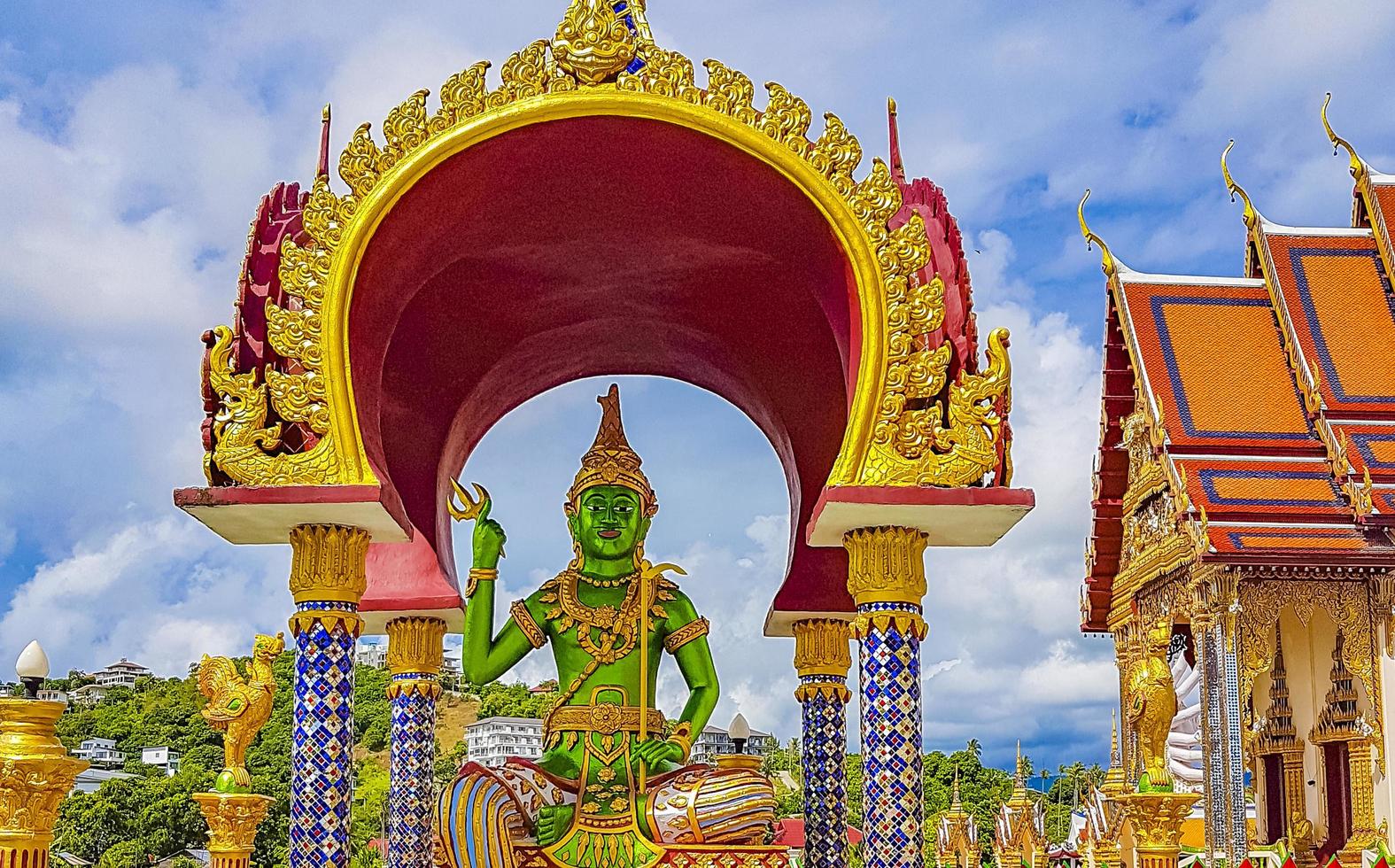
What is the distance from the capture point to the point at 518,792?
305 inches

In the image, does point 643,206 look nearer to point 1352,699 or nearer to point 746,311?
point 746,311

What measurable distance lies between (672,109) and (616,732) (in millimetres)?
3403

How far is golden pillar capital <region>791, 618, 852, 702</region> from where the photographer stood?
34.9 ft

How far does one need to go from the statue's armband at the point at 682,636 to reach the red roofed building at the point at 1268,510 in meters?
8.16

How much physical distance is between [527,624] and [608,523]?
75 centimetres

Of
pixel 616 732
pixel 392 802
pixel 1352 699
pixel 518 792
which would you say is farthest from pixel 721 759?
pixel 1352 699

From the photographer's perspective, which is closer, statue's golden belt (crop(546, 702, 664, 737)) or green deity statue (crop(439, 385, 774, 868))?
green deity statue (crop(439, 385, 774, 868))

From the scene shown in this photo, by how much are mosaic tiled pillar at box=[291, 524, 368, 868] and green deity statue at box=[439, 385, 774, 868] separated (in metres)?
0.67

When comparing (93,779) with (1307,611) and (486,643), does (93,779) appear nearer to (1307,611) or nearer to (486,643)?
(1307,611)

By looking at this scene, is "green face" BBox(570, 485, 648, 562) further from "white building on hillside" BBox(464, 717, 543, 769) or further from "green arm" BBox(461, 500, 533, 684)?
"white building on hillside" BBox(464, 717, 543, 769)

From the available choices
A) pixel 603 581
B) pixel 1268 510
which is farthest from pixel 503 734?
pixel 603 581

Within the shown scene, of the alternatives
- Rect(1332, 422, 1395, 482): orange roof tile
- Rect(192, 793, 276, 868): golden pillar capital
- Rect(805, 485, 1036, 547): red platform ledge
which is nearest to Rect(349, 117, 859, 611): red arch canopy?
Rect(805, 485, 1036, 547): red platform ledge

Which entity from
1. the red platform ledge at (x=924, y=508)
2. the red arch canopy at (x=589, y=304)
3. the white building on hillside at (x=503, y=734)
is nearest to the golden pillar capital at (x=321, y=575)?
the red arch canopy at (x=589, y=304)

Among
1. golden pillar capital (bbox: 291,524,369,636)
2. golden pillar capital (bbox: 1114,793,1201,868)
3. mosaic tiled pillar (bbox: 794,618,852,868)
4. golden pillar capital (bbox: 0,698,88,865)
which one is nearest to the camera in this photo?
golden pillar capital (bbox: 0,698,88,865)
